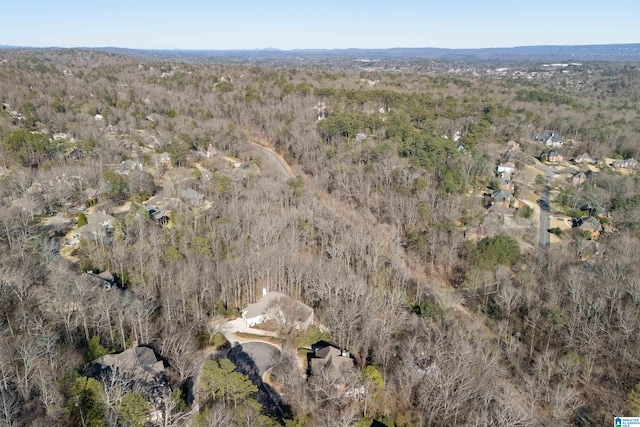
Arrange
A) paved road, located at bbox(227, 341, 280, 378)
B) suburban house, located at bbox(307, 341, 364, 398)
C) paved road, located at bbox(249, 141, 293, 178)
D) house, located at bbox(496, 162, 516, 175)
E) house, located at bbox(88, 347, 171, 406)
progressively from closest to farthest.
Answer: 1. house, located at bbox(88, 347, 171, 406)
2. suburban house, located at bbox(307, 341, 364, 398)
3. paved road, located at bbox(227, 341, 280, 378)
4. paved road, located at bbox(249, 141, 293, 178)
5. house, located at bbox(496, 162, 516, 175)

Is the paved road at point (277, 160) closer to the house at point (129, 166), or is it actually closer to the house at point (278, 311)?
the house at point (129, 166)

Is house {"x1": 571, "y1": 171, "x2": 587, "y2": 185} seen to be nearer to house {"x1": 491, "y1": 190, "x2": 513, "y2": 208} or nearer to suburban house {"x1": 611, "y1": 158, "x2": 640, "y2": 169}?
suburban house {"x1": 611, "y1": 158, "x2": 640, "y2": 169}

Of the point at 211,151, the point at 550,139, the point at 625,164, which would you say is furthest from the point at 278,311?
the point at 550,139

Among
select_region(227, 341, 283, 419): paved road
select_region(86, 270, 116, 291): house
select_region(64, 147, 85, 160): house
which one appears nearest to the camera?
select_region(227, 341, 283, 419): paved road

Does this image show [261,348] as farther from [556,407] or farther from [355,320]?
[556,407]

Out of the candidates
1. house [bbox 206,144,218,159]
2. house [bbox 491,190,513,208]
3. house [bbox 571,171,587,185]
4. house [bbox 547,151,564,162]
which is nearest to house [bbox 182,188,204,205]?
house [bbox 206,144,218,159]

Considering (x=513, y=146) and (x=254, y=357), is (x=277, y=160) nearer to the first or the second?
(x=513, y=146)
